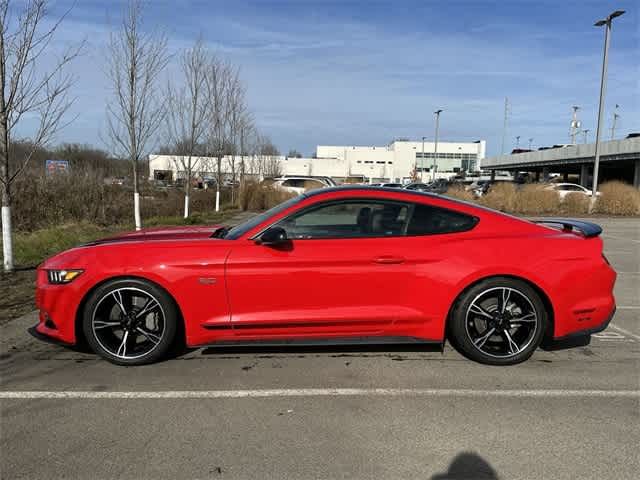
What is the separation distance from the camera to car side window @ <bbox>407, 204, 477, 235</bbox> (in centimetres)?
407

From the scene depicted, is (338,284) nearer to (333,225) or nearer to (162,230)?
(333,225)

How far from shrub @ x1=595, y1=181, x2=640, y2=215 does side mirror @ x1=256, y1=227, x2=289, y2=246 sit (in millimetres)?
25255

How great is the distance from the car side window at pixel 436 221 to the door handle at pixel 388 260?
0.28 metres

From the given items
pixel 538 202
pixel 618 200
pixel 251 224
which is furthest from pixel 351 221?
pixel 618 200

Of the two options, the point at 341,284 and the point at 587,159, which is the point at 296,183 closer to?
the point at 341,284

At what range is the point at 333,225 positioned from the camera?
418cm

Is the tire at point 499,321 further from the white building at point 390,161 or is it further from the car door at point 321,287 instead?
the white building at point 390,161

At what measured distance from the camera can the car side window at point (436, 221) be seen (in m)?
4.07

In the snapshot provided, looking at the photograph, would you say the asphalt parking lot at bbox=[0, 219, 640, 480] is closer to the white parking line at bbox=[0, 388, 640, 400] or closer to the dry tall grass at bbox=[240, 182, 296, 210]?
the white parking line at bbox=[0, 388, 640, 400]

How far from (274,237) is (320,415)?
4.53ft

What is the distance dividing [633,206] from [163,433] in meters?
26.6

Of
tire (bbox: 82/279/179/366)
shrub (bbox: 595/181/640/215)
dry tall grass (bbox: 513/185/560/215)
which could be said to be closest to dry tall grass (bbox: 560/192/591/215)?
dry tall grass (bbox: 513/185/560/215)

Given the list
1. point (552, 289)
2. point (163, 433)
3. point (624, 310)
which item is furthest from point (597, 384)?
point (163, 433)

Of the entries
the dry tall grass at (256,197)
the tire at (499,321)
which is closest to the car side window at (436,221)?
the tire at (499,321)
